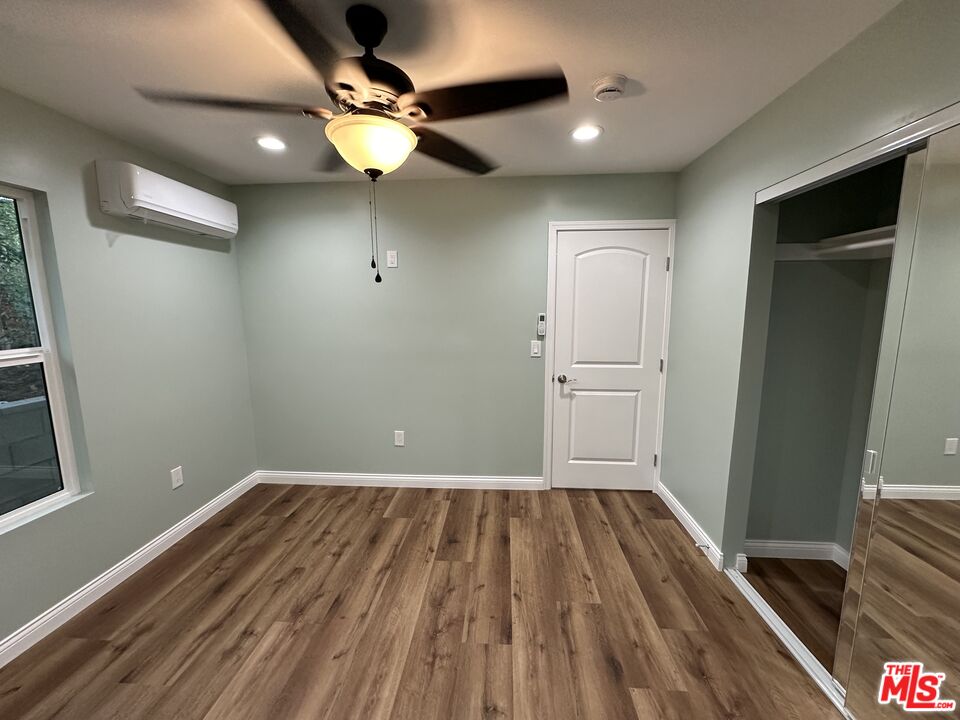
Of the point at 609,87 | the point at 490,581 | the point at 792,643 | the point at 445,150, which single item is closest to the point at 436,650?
the point at 490,581

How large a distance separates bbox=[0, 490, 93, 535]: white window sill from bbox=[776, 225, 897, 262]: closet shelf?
3823mm

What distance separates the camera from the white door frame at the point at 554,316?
9.01 ft

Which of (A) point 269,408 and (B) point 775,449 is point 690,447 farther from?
(A) point 269,408

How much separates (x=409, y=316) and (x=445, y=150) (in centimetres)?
133

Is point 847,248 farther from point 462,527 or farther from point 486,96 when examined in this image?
point 462,527

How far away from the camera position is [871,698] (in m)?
1.32

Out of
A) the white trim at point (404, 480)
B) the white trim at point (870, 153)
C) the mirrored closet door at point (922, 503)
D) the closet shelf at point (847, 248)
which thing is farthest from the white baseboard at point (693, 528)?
the white trim at point (870, 153)

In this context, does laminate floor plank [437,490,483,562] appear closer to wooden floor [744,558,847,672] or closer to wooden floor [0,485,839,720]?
wooden floor [0,485,839,720]

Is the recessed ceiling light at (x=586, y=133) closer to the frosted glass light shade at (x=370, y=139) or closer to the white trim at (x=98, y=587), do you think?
the frosted glass light shade at (x=370, y=139)

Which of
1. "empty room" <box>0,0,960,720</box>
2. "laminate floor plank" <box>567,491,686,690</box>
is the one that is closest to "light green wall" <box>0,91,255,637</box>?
"empty room" <box>0,0,960,720</box>

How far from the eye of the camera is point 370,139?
4.10 ft

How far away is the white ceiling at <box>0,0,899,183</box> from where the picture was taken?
3.83 feet

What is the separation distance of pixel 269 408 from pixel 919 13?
3.94 metres

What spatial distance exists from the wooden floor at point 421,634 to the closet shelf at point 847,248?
1.79m
